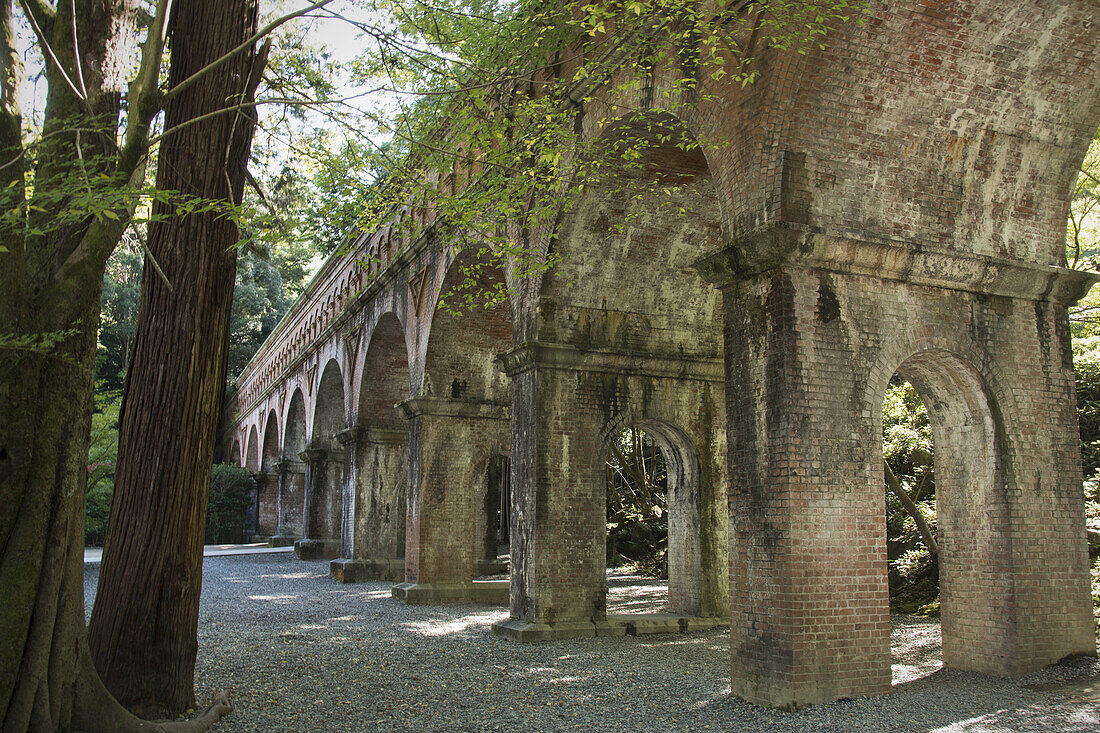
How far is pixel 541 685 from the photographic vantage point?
827 centimetres

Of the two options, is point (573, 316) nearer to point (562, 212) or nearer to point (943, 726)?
point (562, 212)

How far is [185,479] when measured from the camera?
641 centimetres

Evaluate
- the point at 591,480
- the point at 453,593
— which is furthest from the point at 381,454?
the point at 591,480

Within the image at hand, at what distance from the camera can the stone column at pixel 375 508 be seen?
19.8 meters

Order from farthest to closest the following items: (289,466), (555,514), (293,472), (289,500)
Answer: (289,500) < (293,472) < (289,466) < (555,514)

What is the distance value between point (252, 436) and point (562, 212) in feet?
117

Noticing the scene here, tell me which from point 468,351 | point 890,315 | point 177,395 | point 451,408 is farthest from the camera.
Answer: point 468,351

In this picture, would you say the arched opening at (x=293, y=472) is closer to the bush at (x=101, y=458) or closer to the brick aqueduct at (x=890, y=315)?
the bush at (x=101, y=458)

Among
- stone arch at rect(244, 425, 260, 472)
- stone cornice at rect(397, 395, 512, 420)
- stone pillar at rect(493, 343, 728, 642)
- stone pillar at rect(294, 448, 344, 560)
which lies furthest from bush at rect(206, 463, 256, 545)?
Answer: stone pillar at rect(493, 343, 728, 642)

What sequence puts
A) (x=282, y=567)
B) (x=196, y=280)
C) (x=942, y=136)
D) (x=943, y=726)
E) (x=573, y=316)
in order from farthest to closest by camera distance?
(x=282, y=567)
(x=573, y=316)
(x=942, y=136)
(x=196, y=280)
(x=943, y=726)

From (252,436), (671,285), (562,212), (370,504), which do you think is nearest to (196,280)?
(562,212)

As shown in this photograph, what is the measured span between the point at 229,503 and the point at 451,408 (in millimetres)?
26206

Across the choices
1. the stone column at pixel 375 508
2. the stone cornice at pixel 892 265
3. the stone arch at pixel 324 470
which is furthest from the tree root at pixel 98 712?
the stone arch at pixel 324 470

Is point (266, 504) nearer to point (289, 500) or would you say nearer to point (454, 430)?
point (289, 500)
